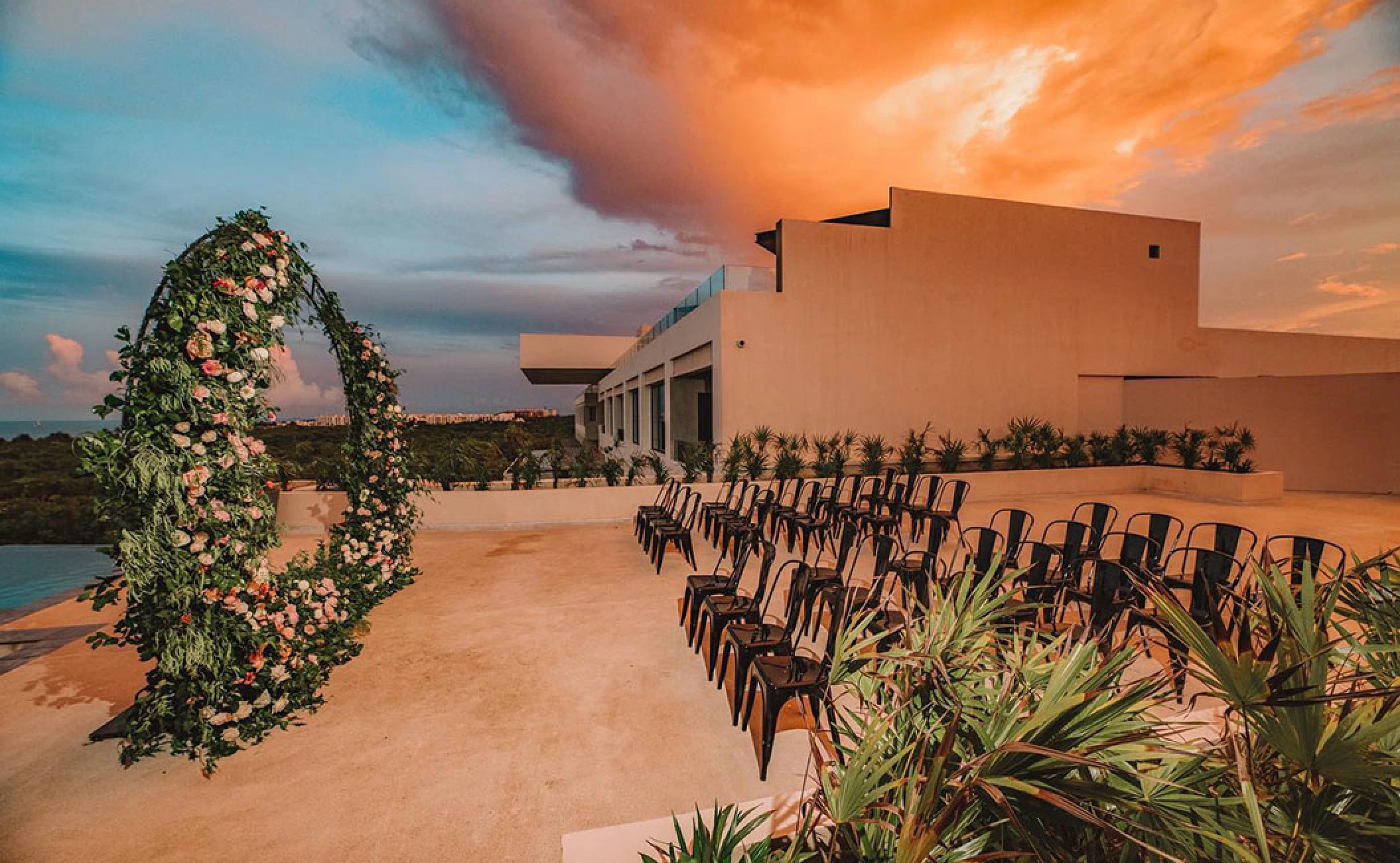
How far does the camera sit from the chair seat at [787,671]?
2664 millimetres

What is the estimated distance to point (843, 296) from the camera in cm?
1191

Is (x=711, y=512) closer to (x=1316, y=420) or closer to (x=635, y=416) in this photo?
(x=635, y=416)

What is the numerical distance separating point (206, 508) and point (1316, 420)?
1964 centimetres

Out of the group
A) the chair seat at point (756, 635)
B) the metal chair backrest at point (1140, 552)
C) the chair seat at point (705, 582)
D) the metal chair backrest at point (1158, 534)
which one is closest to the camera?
the chair seat at point (756, 635)

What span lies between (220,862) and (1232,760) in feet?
12.5

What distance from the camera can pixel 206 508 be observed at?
2906mm

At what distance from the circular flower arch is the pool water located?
393 cm

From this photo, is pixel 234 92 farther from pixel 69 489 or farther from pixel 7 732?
pixel 69 489

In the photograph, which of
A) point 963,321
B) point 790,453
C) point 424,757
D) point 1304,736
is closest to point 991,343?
point 963,321

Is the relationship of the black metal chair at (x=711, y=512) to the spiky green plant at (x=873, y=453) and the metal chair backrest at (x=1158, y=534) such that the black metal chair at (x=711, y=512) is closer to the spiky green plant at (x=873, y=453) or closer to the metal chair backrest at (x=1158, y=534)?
the spiky green plant at (x=873, y=453)

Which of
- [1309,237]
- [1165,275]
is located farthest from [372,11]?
[1309,237]

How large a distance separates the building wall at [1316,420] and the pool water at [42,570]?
21738mm

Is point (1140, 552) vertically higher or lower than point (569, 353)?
lower

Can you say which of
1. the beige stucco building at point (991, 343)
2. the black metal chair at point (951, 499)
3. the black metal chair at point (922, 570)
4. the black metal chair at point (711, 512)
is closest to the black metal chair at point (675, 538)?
the black metal chair at point (711, 512)
